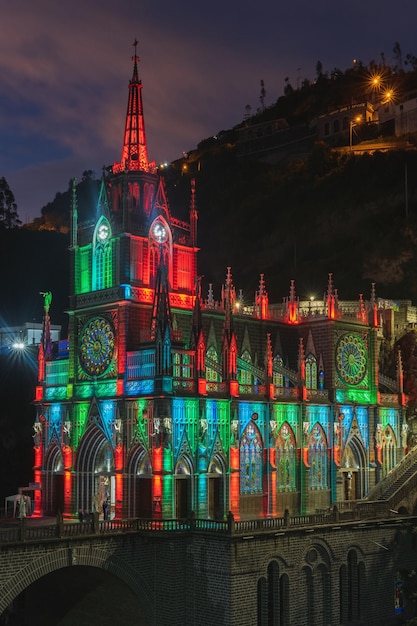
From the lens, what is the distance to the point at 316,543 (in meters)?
47.0

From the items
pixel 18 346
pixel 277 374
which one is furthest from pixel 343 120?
pixel 277 374

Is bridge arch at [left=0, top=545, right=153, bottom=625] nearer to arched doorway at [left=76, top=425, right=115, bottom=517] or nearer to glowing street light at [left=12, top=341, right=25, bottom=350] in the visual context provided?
arched doorway at [left=76, top=425, right=115, bottom=517]

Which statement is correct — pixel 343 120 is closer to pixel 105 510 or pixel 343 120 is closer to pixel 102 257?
pixel 102 257

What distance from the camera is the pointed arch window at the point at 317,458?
182 feet

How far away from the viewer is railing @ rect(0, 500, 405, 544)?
130ft

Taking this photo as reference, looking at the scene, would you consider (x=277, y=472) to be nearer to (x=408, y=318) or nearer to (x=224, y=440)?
(x=224, y=440)

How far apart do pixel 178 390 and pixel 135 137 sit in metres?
16.7

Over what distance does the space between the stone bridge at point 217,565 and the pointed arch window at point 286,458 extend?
17.8 ft

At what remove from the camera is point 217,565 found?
42844 mm

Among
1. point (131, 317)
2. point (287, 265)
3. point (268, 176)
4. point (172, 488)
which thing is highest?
point (268, 176)

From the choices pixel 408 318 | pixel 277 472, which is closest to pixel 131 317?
pixel 277 472

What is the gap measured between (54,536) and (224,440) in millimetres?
12599

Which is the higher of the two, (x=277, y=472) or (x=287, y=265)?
(x=287, y=265)

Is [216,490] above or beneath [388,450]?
beneath
